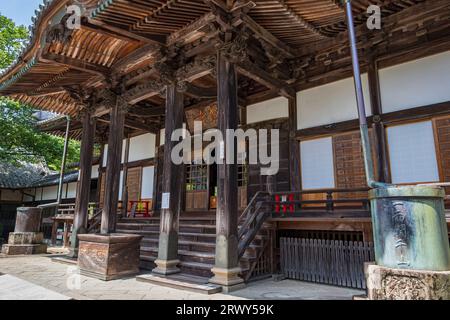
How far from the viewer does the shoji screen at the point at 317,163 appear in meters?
7.91

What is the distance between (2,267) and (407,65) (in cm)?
1127

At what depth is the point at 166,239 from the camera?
6691 millimetres

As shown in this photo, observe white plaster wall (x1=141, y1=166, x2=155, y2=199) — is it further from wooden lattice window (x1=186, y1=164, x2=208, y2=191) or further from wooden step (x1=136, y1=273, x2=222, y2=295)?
wooden step (x1=136, y1=273, x2=222, y2=295)

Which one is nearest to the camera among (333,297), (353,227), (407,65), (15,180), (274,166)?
(333,297)

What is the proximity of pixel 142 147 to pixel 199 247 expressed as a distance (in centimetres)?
730

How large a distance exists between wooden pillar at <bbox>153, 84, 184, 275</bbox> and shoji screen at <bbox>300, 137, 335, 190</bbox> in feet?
11.5

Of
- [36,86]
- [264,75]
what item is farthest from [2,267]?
[264,75]

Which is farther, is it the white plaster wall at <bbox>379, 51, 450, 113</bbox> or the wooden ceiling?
the white plaster wall at <bbox>379, 51, 450, 113</bbox>

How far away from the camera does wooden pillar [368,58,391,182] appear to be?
696 cm

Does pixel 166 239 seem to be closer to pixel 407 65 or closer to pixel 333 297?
pixel 333 297

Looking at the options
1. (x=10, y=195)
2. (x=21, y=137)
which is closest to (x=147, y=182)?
(x=21, y=137)

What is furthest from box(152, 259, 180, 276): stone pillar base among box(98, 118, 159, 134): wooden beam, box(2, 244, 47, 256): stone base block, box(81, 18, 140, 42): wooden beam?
box(2, 244, 47, 256): stone base block

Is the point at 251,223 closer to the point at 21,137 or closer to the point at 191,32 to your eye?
the point at 191,32

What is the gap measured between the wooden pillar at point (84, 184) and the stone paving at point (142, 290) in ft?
8.23
